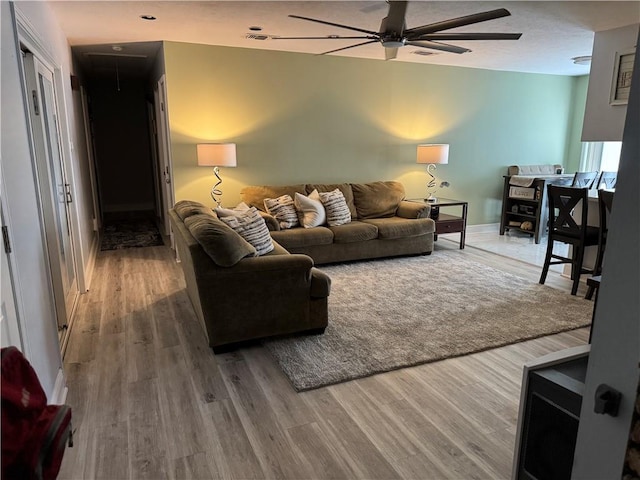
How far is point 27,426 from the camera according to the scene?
1003mm

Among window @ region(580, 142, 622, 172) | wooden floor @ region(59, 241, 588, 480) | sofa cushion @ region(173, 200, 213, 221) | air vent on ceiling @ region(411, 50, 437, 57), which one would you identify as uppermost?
air vent on ceiling @ region(411, 50, 437, 57)

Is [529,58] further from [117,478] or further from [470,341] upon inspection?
[117,478]

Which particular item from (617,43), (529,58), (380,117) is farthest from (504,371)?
(529,58)

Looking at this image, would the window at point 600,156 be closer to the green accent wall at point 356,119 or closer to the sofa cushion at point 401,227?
the green accent wall at point 356,119

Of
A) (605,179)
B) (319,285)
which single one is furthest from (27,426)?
(605,179)

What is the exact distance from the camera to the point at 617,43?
4.23m

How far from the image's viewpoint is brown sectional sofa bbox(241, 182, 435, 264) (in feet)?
15.9

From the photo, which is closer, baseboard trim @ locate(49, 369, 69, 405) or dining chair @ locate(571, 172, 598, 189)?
baseboard trim @ locate(49, 369, 69, 405)

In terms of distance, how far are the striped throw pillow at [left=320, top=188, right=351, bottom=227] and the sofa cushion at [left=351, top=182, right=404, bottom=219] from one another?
0.39 metres

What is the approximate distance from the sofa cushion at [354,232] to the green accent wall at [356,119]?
1.00 metres

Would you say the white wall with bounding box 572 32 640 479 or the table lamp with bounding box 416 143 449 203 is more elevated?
the table lamp with bounding box 416 143 449 203

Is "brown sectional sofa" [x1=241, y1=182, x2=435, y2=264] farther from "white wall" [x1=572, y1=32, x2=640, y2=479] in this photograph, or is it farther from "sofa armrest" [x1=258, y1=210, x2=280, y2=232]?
"white wall" [x1=572, y1=32, x2=640, y2=479]


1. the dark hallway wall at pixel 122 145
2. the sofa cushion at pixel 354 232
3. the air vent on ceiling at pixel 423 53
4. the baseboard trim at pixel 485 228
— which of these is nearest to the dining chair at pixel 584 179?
the baseboard trim at pixel 485 228

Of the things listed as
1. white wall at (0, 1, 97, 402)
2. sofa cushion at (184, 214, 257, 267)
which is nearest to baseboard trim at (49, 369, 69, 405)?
white wall at (0, 1, 97, 402)
